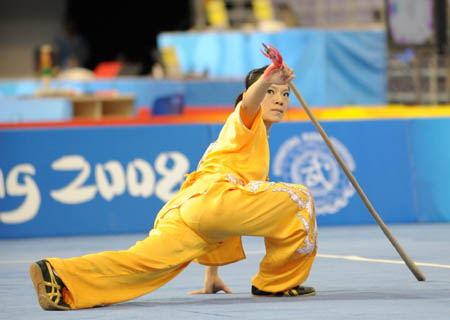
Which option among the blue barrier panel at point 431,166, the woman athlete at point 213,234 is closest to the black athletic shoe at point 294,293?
the woman athlete at point 213,234

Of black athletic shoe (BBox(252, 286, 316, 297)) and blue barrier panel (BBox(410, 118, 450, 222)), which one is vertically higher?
black athletic shoe (BBox(252, 286, 316, 297))

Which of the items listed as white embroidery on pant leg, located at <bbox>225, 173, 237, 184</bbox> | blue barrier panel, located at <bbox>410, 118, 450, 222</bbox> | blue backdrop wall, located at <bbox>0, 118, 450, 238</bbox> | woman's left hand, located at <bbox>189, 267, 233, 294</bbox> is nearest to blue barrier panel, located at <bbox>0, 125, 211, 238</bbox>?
blue backdrop wall, located at <bbox>0, 118, 450, 238</bbox>

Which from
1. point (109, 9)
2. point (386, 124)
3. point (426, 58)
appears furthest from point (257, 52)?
point (109, 9)

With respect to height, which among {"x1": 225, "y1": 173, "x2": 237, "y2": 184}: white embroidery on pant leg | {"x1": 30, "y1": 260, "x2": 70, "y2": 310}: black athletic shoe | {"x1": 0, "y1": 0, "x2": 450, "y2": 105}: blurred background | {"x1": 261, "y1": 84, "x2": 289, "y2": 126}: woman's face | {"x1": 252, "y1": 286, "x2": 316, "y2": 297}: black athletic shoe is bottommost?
{"x1": 0, "y1": 0, "x2": 450, "y2": 105}: blurred background

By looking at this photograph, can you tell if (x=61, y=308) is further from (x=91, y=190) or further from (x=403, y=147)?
(x=403, y=147)

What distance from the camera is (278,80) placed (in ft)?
18.1

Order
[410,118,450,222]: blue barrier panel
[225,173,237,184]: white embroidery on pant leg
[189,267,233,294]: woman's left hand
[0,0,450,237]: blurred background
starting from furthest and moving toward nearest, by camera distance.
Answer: [410,118,450,222]: blue barrier panel
[0,0,450,237]: blurred background
[189,267,233,294]: woman's left hand
[225,173,237,184]: white embroidery on pant leg

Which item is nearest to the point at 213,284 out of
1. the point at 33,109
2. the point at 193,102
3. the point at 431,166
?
the point at 431,166

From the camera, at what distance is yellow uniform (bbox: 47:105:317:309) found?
18.0 ft

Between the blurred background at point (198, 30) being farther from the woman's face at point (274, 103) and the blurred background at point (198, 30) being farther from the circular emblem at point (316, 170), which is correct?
the woman's face at point (274, 103)

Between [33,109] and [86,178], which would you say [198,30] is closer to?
[33,109]

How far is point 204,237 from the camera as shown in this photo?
5598mm

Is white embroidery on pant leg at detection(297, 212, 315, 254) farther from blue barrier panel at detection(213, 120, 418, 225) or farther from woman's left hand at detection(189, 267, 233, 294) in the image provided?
blue barrier panel at detection(213, 120, 418, 225)

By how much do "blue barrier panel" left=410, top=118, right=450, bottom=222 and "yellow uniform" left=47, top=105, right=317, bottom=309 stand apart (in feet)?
14.3
